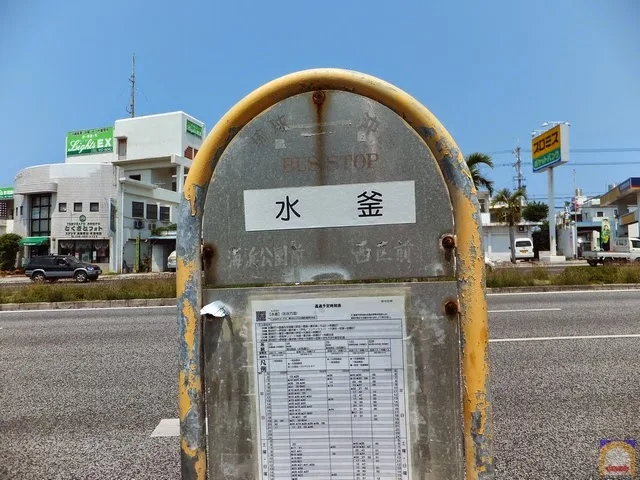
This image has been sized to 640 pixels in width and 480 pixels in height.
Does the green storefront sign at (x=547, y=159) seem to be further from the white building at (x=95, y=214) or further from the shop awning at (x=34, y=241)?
the shop awning at (x=34, y=241)

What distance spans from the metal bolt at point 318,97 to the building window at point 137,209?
36774 millimetres

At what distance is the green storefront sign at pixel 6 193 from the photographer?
1928 inches

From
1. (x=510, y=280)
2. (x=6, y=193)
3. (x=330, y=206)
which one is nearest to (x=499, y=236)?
(x=510, y=280)

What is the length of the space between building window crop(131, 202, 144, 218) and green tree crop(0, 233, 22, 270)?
1038 cm

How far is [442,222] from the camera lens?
1.30 meters

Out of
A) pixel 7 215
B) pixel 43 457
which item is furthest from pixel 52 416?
pixel 7 215

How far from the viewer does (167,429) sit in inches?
136

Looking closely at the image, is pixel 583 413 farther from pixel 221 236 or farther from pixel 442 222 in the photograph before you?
pixel 221 236

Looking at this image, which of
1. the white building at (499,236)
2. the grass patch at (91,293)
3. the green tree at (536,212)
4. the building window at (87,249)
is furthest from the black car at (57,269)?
the green tree at (536,212)

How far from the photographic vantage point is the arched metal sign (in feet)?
4.26

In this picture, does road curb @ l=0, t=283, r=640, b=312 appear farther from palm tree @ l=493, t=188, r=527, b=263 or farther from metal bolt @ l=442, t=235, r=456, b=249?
palm tree @ l=493, t=188, r=527, b=263

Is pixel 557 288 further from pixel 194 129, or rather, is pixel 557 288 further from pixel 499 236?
pixel 194 129

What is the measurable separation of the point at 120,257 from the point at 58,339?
2849 cm

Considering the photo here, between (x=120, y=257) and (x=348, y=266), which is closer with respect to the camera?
(x=348, y=266)
